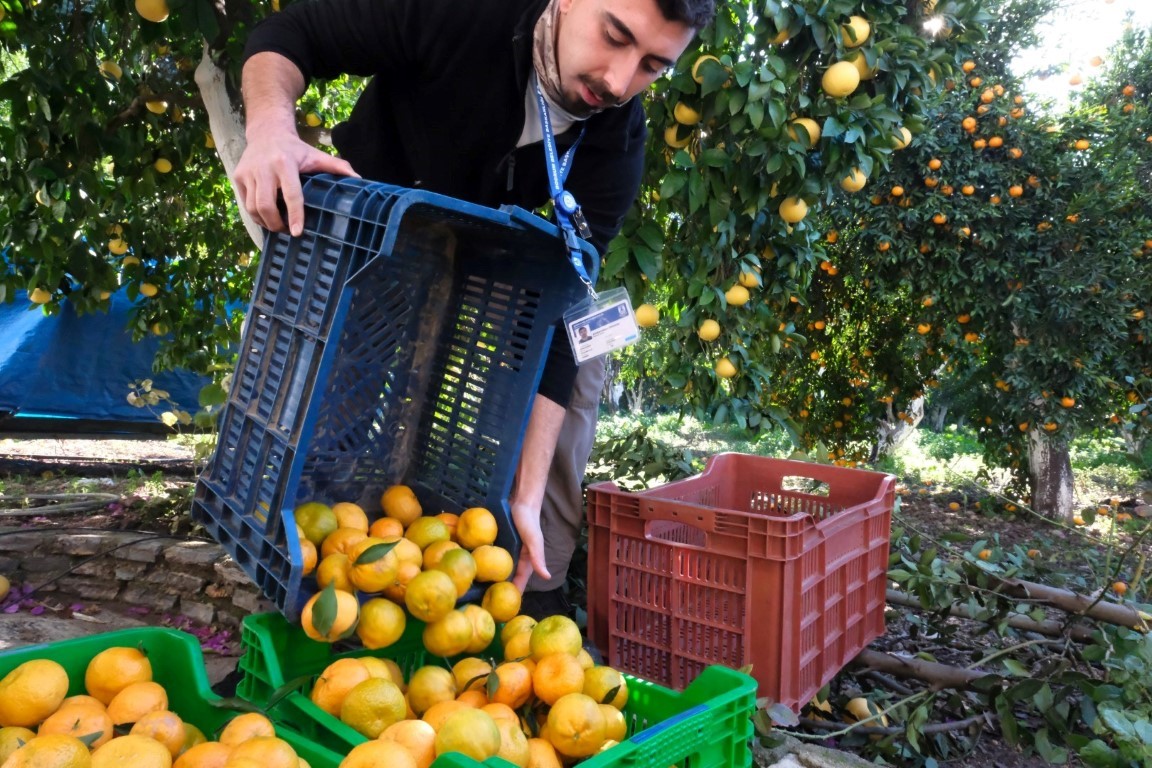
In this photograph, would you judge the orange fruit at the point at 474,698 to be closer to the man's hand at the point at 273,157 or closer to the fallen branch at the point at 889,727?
the man's hand at the point at 273,157

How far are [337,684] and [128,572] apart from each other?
2398mm

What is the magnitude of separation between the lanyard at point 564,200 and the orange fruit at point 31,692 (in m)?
1.11

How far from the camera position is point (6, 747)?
1136 mm

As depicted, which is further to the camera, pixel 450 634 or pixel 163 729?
pixel 450 634

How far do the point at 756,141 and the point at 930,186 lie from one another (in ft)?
12.6

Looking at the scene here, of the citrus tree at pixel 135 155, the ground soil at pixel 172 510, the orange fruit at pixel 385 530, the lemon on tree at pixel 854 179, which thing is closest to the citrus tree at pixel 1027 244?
the ground soil at pixel 172 510

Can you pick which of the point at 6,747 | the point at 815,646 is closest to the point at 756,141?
the point at 815,646

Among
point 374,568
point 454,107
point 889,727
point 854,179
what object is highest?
point 854,179

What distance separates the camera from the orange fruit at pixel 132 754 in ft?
3.45

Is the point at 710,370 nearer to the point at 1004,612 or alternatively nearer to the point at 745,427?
the point at 745,427

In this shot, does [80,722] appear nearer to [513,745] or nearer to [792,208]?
[513,745]

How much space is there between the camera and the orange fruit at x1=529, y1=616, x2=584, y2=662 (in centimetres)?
148

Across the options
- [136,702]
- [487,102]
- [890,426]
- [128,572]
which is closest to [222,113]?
[487,102]

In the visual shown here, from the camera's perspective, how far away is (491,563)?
5.34 feet
